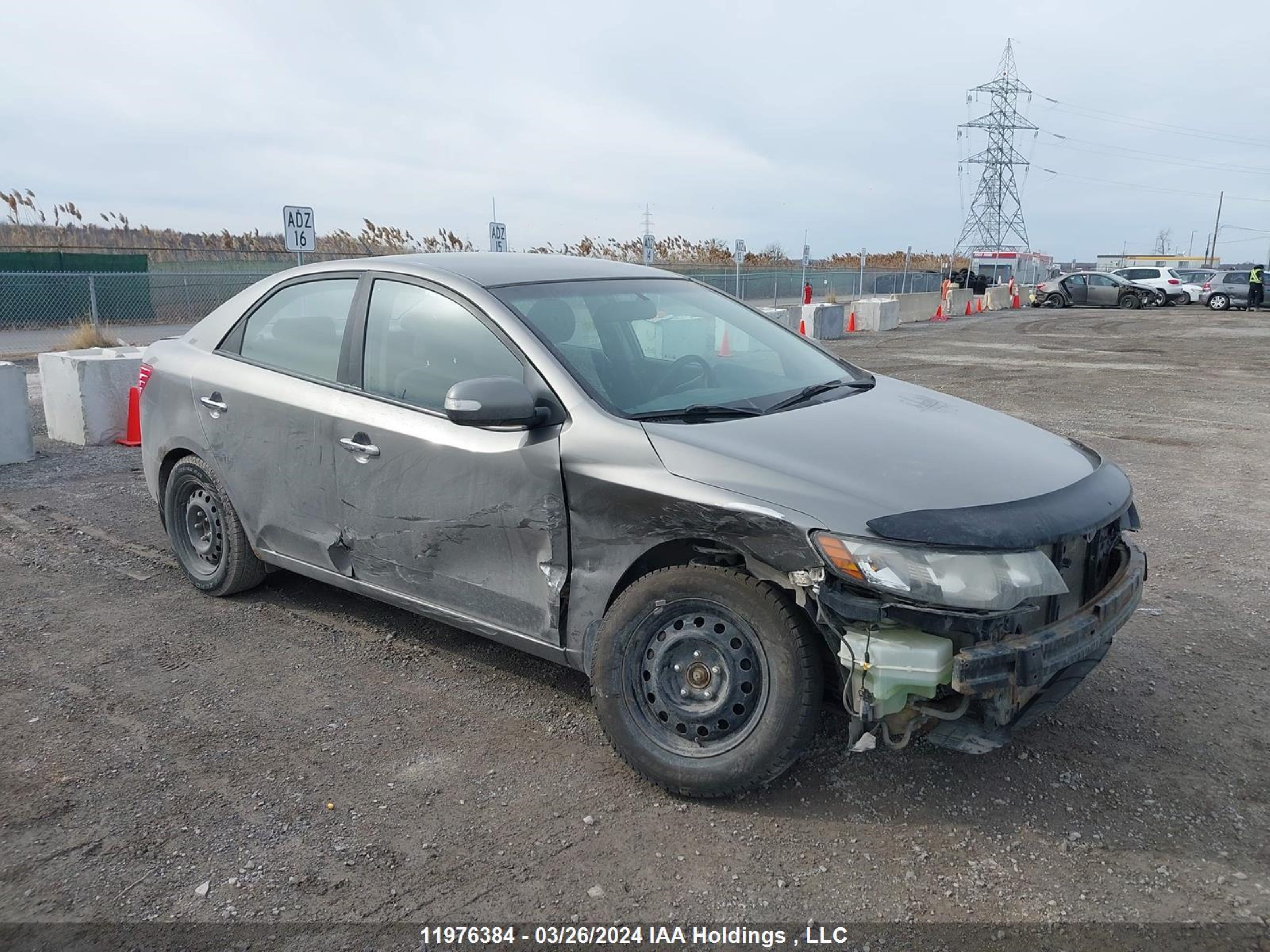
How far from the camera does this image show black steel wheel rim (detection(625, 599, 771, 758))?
3.14 m

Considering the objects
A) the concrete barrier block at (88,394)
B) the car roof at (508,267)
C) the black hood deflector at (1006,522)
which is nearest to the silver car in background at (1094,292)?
the concrete barrier block at (88,394)

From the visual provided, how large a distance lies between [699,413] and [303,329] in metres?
1.99

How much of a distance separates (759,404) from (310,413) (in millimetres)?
1870

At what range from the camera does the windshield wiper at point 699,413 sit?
3.47 m

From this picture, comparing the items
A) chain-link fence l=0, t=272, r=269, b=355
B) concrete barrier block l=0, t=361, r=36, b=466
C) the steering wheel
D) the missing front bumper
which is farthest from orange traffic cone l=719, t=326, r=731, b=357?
chain-link fence l=0, t=272, r=269, b=355

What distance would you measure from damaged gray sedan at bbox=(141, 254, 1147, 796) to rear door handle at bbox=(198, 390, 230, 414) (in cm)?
3

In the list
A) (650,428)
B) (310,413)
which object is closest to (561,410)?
(650,428)

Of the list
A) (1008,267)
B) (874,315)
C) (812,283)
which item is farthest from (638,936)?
(1008,267)

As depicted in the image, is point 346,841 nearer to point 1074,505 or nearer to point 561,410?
point 561,410

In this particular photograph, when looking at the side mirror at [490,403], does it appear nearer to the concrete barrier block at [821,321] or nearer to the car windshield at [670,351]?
the car windshield at [670,351]

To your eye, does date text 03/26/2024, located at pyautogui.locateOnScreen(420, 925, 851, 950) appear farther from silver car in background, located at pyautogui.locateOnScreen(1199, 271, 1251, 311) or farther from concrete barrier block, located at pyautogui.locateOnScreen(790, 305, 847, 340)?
silver car in background, located at pyautogui.locateOnScreen(1199, 271, 1251, 311)

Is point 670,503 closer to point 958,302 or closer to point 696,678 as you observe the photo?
point 696,678

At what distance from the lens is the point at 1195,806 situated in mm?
3273

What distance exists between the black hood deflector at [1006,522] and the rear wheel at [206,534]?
10.5ft
